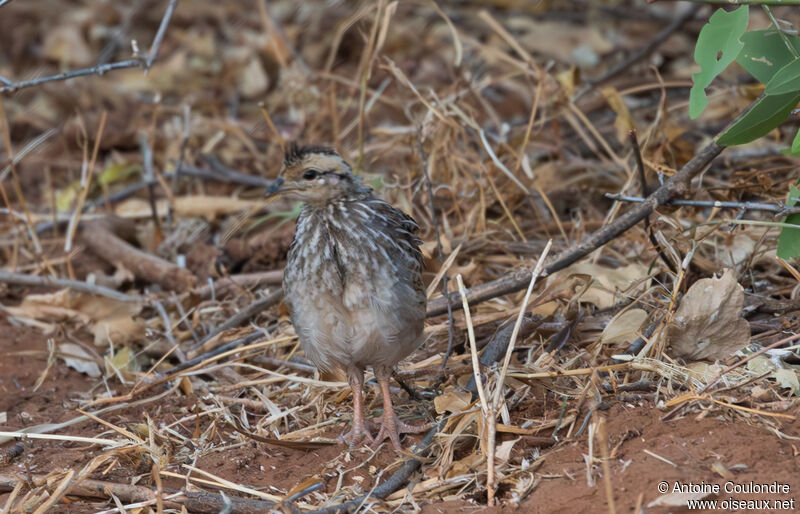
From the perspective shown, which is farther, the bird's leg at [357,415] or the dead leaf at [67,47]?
the dead leaf at [67,47]

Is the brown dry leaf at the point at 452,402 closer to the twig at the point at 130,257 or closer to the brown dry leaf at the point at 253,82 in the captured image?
the twig at the point at 130,257

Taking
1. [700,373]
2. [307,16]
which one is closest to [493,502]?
[700,373]

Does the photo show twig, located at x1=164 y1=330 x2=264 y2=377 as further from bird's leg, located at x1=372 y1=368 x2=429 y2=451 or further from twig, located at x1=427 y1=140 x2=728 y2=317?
twig, located at x1=427 y1=140 x2=728 y2=317

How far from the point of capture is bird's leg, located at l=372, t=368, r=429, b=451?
11.9 feet

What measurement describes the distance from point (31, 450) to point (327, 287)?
1401 mm

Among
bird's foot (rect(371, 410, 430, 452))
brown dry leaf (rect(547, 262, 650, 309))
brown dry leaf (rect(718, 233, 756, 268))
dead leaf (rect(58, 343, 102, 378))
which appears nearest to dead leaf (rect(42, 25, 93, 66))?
dead leaf (rect(58, 343, 102, 378))

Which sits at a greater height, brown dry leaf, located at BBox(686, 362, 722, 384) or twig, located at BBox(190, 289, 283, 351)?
brown dry leaf, located at BBox(686, 362, 722, 384)

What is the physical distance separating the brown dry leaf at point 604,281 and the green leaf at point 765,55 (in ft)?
3.40

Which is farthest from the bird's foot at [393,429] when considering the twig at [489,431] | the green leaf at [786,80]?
the green leaf at [786,80]

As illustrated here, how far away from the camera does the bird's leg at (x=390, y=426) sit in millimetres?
3621

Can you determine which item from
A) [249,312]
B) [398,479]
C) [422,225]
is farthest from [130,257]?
[398,479]

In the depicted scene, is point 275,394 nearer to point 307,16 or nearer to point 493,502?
point 493,502

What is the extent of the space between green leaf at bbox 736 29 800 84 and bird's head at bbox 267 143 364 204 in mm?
1605

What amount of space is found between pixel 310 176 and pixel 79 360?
70.9 inches
